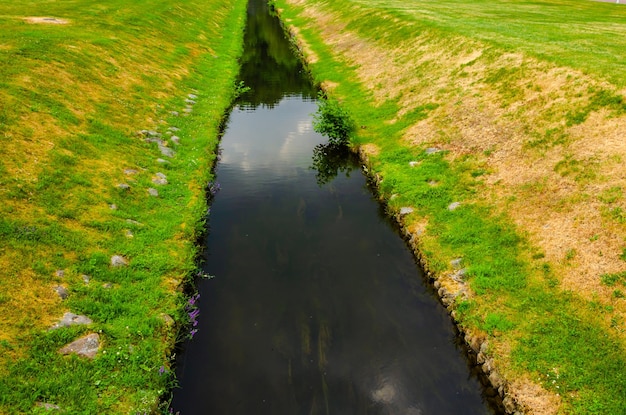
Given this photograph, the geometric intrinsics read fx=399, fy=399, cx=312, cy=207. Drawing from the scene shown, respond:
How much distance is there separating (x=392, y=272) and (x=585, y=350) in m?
7.42

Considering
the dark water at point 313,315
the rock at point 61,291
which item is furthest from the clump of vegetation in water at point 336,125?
the rock at point 61,291

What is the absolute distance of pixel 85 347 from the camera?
1235cm

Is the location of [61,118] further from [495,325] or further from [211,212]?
[495,325]

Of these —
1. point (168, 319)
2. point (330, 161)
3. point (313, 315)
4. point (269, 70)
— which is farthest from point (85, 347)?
point (269, 70)

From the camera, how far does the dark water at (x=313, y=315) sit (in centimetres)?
1277

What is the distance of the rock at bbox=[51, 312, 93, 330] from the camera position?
12680mm

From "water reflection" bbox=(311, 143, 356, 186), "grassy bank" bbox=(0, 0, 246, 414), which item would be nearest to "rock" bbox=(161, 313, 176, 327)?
"grassy bank" bbox=(0, 0, 246, 414)

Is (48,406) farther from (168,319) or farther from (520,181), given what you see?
(520,181)

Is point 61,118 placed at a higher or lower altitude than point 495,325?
higher

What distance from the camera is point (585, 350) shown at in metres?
12.9

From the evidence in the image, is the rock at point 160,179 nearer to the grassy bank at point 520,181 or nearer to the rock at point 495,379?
the grassy bank at point 520,181

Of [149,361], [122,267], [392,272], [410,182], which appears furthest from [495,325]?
[122,267]

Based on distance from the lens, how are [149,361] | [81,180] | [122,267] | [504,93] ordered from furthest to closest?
1. [504,93]
2. [81,180]
3. [122,267]
4. [149,361]

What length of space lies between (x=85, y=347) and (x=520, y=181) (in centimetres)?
2013
